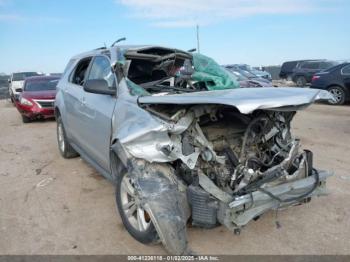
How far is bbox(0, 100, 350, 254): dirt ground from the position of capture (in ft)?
11.6

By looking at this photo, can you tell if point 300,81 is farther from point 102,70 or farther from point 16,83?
point 102,70

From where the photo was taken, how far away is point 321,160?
6.10 m

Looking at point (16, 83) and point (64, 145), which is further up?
point (16, 83)

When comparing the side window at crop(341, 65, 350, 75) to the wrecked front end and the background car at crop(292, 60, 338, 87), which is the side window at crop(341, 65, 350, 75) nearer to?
the background car at crop(292, 60, 338, 87)

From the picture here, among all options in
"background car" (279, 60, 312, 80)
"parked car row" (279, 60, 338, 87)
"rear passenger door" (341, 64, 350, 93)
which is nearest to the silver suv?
"rear passenger door" (341, 64, 350, 93)

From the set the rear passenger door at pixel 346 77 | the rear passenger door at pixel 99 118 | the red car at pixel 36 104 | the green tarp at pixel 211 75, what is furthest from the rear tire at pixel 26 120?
the rear passenger door at pixel 346 77

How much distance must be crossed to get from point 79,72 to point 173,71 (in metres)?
1.75

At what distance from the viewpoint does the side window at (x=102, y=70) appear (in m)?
4.30

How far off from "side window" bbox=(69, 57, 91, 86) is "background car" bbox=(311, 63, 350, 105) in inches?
412

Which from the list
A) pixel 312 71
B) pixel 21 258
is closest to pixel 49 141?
pixel 21 258

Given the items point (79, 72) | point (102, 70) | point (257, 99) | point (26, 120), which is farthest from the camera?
point (26, 120)

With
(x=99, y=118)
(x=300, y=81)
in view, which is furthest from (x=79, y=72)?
(x=300, y=81)

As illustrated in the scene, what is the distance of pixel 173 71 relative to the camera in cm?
530

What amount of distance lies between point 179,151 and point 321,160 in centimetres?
373
